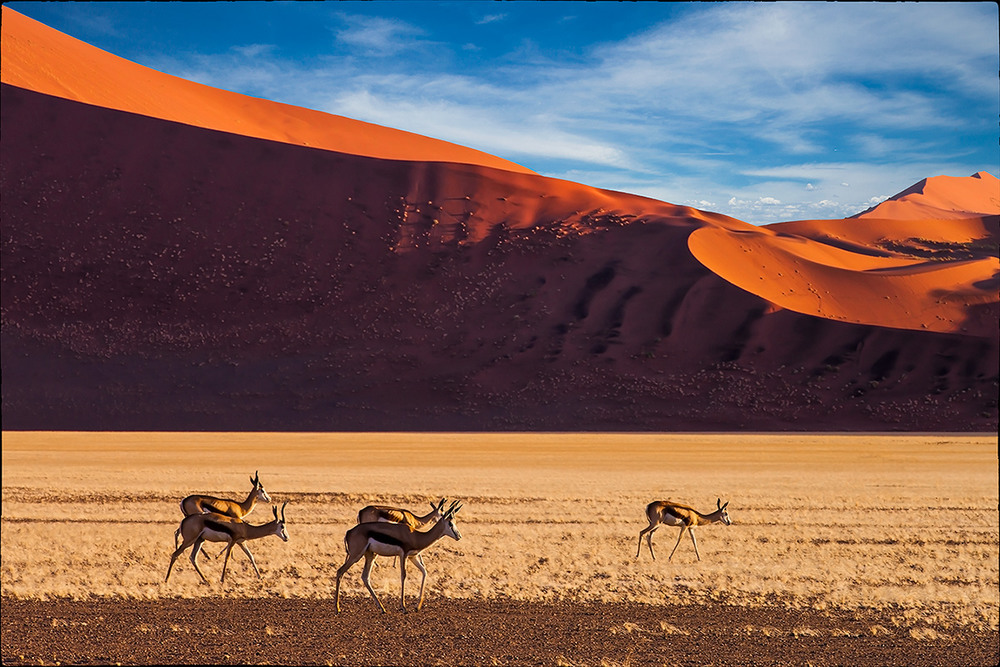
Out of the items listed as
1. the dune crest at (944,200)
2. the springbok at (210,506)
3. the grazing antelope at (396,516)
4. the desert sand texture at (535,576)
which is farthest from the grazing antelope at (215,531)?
the dune crest at (944,200)

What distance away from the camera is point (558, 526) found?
61.4 feet

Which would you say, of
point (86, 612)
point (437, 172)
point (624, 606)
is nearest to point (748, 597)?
point (624, 606)

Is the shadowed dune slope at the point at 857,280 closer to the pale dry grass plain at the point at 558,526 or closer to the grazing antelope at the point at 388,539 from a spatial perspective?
the pale dry grass plain at the point at 558,526

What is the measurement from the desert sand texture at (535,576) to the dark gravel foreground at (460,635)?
0.04m

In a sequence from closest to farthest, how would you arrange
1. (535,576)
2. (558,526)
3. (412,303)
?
1. (535,576)
2. (558,526)
3. (412,303)

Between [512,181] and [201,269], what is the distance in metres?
26.7

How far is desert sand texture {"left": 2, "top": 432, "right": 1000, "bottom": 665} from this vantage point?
10516mm

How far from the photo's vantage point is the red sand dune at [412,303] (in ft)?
189

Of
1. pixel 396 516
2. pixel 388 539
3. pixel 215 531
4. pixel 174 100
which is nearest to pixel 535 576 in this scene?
pixel 396 516

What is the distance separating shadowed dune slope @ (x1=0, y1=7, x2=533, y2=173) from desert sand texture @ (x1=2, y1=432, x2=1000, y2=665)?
68014mm

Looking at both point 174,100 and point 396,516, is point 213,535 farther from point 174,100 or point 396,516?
point 174,100

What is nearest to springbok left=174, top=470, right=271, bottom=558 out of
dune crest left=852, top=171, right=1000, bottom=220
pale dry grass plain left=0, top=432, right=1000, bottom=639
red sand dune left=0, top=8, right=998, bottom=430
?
pale dry grass plain left=0, top=432, right=1000, bottom=639

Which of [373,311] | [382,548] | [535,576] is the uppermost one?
[373,311]

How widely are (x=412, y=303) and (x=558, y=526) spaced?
1970 inches
